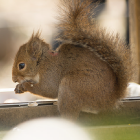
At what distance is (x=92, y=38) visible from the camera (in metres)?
1.40

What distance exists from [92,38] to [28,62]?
48cm

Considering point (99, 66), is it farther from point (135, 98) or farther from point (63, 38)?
point (135, 98)

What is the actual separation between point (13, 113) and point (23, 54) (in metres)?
0.43

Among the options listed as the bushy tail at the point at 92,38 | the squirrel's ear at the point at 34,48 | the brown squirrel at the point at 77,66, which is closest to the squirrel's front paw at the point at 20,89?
the brown squirrel at the point at 77,66

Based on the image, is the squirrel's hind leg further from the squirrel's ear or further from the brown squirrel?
the squirrel's ear

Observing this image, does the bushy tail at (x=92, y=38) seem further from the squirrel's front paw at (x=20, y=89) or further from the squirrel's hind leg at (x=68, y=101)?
the squirrel's front paw at (x=20, y=89)

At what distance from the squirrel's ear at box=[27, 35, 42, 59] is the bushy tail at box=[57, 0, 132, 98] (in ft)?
0.56

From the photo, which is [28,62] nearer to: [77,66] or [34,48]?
[34,48]

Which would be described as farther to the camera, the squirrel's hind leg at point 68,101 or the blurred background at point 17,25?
the blurred background at point 17,25

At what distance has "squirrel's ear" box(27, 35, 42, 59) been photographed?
4.84ft

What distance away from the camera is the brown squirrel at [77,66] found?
1299 mm

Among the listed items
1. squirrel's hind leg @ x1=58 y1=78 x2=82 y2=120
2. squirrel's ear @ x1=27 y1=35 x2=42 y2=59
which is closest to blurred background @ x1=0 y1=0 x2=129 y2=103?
squirrel's ear @ x1=27 y1=35 x2=42 y2=59

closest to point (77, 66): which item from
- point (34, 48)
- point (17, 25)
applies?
point (34, 48)

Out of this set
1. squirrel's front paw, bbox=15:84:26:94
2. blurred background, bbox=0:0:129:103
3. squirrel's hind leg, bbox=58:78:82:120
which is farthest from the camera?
blurred background, bbox=0:0:129:103
